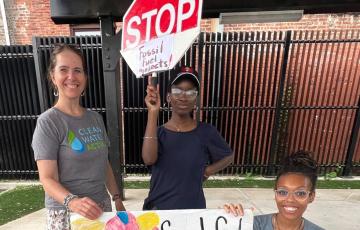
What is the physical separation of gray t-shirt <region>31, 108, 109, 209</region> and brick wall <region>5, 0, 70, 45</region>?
7.45 m

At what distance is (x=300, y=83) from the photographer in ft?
16.6

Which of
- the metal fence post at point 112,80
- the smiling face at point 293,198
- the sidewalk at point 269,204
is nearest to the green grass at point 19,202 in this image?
the sidewalk at point 269,204

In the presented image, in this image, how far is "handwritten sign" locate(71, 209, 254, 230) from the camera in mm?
1698

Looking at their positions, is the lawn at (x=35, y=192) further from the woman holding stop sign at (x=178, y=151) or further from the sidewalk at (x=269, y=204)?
the woman holding stop sign at (x=178, y=151)

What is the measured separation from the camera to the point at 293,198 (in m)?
1.63

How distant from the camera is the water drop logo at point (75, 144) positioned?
1597 millimetres

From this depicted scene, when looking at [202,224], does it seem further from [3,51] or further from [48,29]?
[48,29]

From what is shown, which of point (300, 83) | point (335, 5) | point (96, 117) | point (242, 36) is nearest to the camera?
point (96, 117)

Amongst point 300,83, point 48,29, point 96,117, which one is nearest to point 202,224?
point 96,117

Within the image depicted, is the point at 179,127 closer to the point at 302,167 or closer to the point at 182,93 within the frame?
the point at 182,93

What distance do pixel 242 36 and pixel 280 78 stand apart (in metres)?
0.96

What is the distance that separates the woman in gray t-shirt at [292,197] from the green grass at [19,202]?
336cm

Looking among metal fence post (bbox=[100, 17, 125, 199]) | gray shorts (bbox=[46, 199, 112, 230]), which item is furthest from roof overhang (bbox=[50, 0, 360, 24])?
gray shorts (bbox=[46, 199, 112, 230])

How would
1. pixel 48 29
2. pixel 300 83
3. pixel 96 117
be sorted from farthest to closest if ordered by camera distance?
pixel 48 29, pixel 300 83, pixel 96 117
